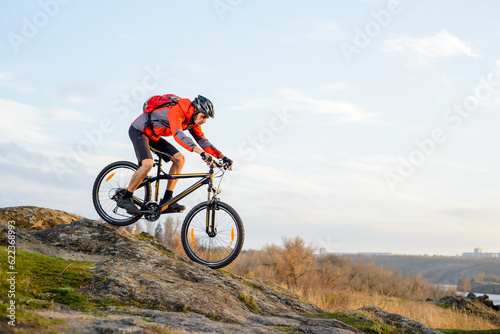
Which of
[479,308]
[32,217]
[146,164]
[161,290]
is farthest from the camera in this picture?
[479,308]

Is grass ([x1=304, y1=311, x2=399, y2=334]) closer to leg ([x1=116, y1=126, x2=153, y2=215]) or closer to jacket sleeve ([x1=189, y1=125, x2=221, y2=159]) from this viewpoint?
jacket sleeve ([x1=189, y1=125, x2=221, y2=159])

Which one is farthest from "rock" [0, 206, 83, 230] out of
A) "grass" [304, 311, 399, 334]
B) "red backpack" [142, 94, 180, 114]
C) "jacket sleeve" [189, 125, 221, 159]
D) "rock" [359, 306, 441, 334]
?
"rock" [359, 306, 441, 334]

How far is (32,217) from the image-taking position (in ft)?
28.9

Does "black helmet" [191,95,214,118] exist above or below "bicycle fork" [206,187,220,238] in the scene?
above

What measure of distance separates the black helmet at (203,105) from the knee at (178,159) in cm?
93

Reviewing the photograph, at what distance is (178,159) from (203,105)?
110 centimetres

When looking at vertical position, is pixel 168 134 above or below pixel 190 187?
above

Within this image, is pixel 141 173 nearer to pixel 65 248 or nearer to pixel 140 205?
pixel 140 205

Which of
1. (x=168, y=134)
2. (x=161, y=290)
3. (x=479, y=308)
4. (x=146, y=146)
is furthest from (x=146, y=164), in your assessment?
(x=479, y=308)

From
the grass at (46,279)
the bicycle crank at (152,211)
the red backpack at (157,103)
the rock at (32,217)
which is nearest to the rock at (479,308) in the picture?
the bicycle crank at (152,211)

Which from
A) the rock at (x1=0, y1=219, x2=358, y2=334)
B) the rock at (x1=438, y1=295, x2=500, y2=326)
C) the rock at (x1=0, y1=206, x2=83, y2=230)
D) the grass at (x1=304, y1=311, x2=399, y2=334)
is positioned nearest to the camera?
the rock at (x1=0, y1=219, x2=358, y2=334)

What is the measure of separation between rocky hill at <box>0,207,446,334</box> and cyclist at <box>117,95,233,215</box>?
2.85ft

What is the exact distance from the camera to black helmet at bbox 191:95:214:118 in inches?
305

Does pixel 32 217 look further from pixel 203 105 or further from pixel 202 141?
pixel 203 105
